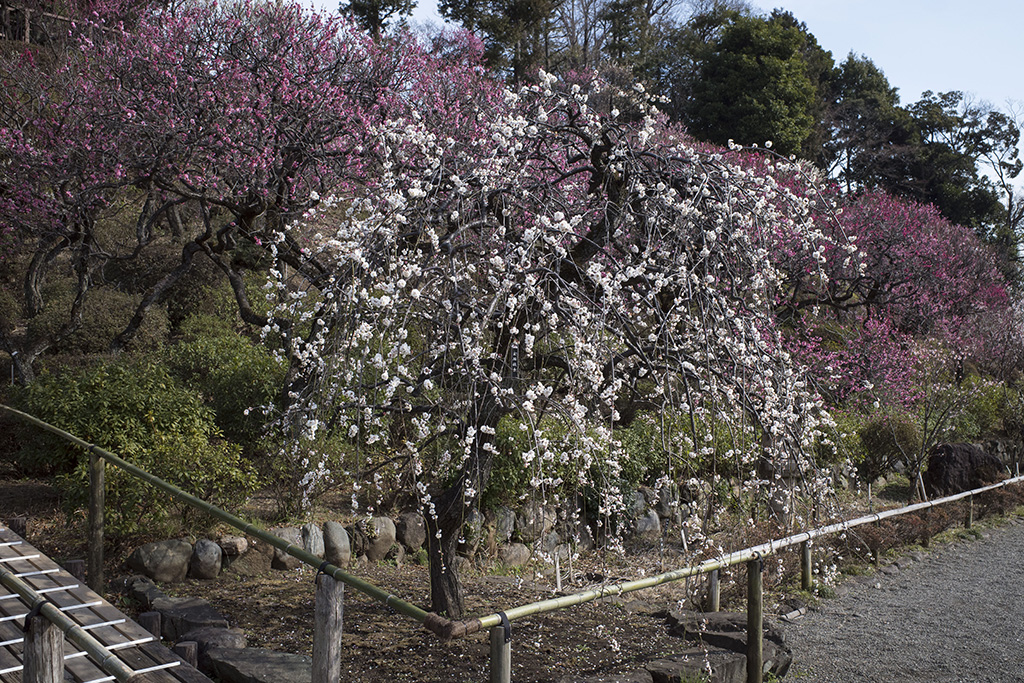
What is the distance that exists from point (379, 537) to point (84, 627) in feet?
9.39

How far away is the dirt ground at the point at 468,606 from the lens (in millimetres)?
3828

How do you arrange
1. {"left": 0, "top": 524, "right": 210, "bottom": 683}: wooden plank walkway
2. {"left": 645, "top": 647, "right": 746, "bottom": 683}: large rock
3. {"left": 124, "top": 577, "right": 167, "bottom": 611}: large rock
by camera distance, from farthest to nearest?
{"left": 124, "top": 577, "right": 167, "bottom": 611}: large rock → {"left": 645, "top": 647, "right": 746, "bottom": 683}: large rock → {"left": 0, "top": 524, "right": 210, "bottom": 683}: wooden plank walkway

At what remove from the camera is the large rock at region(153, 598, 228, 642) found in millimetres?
3990

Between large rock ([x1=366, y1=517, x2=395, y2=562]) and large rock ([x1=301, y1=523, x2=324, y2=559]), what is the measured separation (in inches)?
17.3

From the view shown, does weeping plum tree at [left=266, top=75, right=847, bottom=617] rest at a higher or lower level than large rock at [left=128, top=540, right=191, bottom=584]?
higher

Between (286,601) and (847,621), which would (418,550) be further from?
(847,621)

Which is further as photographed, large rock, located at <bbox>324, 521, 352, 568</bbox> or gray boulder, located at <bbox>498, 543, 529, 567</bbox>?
gray boulder, located at <bbox>498, 543, 529, 567</bbox>

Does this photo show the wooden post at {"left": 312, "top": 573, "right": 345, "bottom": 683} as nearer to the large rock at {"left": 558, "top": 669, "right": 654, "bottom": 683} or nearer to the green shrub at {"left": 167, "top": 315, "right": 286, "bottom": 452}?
the large rock at {"left": 558, "top": 669, "right": 654, "bottom": 683}

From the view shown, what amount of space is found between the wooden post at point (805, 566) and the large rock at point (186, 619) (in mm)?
4357

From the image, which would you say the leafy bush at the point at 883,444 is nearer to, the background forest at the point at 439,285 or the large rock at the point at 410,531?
the background forest at the point at 439,285

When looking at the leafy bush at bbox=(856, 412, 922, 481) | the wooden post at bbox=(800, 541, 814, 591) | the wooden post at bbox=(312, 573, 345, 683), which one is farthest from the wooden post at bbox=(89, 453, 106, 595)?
the leafy bush at bbox=(856, 412, 922, 481)

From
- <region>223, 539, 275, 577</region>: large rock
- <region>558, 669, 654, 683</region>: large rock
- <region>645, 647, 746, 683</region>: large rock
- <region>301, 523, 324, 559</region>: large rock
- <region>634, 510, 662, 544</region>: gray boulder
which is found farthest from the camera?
<region>634, 510, 662, 544</region>: gray boulder

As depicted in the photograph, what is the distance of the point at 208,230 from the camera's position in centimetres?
821

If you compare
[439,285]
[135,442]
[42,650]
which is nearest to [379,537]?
[135,442]
